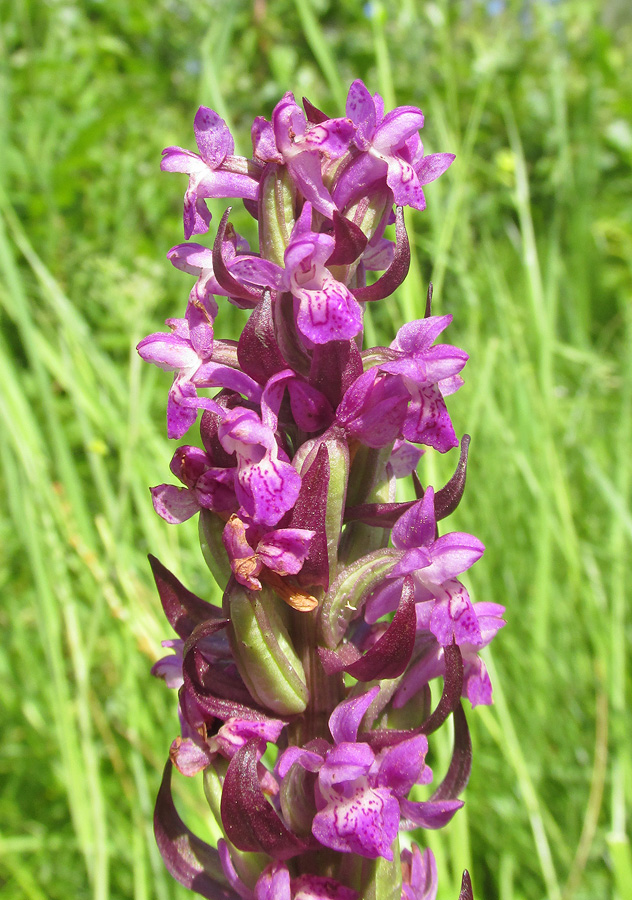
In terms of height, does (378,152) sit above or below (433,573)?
above

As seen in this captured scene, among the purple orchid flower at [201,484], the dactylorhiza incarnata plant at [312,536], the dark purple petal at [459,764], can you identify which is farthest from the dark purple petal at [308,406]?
the dark purple petal at [459,764]

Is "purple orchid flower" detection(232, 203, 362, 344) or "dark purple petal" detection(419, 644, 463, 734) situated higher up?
"purple orchid flower" detection(232, 203, 362, 344)

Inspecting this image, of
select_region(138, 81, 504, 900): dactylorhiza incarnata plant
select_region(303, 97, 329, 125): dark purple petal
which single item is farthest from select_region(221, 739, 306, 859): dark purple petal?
select_region(303, 97, 329, 125): dark purple petal

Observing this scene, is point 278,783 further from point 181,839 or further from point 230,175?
point 230,175

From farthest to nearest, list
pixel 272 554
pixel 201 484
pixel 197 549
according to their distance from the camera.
→ pixel 197 549, pixel 201 484, pixel 272 554

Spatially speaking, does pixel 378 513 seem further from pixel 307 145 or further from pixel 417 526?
pixel 307 145

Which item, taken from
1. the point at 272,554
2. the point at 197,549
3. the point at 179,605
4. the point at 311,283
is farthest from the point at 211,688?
the point at 197,549

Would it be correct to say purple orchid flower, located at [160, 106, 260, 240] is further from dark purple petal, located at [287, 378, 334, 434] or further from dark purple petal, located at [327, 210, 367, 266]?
dark purple petal, located at [287, 378, 334, 434]

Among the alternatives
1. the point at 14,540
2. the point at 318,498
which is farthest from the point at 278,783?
the point at 14,540
